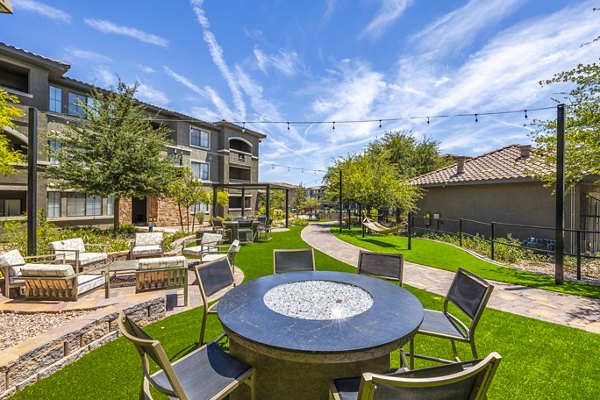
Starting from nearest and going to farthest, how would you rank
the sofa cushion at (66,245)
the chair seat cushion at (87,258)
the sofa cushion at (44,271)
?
1. the sofa cushion at (44,271)
2. the chair seat cushion at (87,258)
3. the sofa cushion at (66,245)

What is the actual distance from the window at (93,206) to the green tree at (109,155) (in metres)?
5.73

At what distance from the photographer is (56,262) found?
6.64 metres

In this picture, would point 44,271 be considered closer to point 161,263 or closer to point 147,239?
point 161,263

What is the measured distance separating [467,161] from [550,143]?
988cm

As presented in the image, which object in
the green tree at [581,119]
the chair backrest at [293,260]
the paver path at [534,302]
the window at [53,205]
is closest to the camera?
the chair backrest at [293,260]

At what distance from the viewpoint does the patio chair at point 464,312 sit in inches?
110

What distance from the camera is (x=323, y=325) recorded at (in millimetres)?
2281

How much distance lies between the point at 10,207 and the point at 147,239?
42.3ft

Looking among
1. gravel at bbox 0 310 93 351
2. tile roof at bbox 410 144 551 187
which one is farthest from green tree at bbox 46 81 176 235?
tile roof at bbox 410 144 551 187

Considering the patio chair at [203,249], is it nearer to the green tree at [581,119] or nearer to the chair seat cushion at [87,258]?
the chair seat cushion at [87,258]

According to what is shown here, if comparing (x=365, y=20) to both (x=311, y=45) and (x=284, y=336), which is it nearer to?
(x=311, y=45)

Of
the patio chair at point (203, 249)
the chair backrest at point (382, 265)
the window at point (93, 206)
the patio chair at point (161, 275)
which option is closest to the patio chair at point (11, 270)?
the patio chair at point (161, 275)

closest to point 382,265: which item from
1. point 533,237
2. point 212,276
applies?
point 212,276

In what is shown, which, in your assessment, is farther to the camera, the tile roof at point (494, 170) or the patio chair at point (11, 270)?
the tile roof at point (494, 170)
